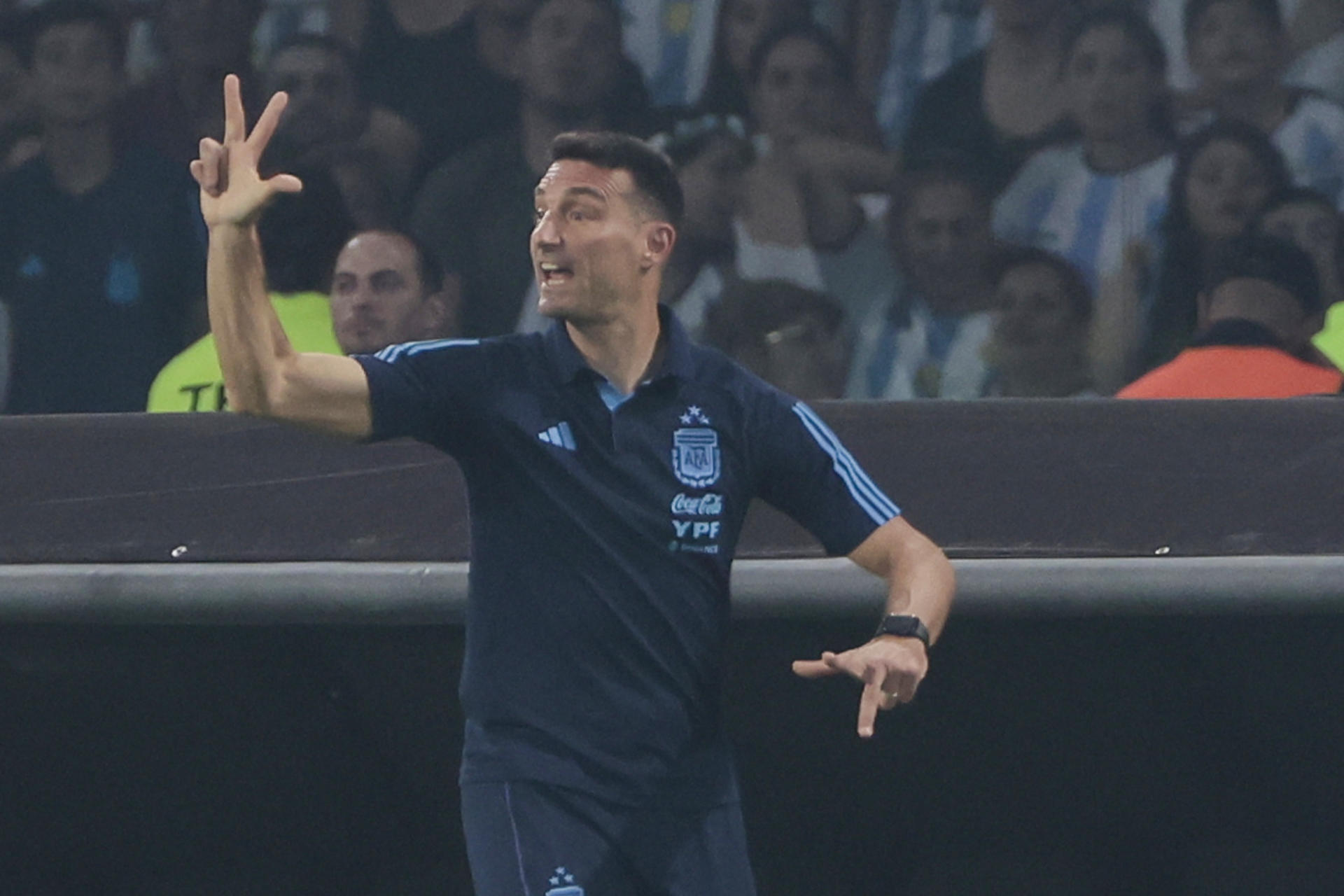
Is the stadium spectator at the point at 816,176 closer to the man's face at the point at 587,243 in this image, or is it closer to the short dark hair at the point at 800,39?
the short dark hair at the point at 800,39

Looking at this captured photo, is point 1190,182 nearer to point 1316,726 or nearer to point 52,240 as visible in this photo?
point 1316,726

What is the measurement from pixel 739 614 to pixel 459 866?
0.91 meters

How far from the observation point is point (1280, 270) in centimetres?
402

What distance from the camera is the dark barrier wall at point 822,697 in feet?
11.0

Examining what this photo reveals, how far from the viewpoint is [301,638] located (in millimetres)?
3537

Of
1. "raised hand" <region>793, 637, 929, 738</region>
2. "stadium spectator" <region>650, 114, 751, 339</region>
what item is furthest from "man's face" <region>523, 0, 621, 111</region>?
"raised hand" <region>793, 637, 929, 738</region>

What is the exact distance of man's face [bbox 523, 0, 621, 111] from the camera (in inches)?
168

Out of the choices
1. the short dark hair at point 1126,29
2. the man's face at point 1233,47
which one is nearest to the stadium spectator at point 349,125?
the short dark hair at point 1126,29

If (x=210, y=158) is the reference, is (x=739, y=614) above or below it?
below

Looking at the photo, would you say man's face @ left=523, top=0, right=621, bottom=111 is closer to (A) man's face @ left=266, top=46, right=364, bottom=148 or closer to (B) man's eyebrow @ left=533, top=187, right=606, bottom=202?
(A) man's face @ left=266, top=46, right=364, bottom=148

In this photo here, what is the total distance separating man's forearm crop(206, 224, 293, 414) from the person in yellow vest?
143 cm

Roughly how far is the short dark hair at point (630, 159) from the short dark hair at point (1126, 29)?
4.60ft

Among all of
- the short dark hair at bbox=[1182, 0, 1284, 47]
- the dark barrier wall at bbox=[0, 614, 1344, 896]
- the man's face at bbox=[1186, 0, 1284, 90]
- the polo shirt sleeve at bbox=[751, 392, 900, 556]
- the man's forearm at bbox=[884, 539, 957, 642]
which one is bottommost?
the dark barrier wall at bbox=[0, 614, 1344, 896]

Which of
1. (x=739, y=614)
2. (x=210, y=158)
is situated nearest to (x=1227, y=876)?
(x=739, y=614)
